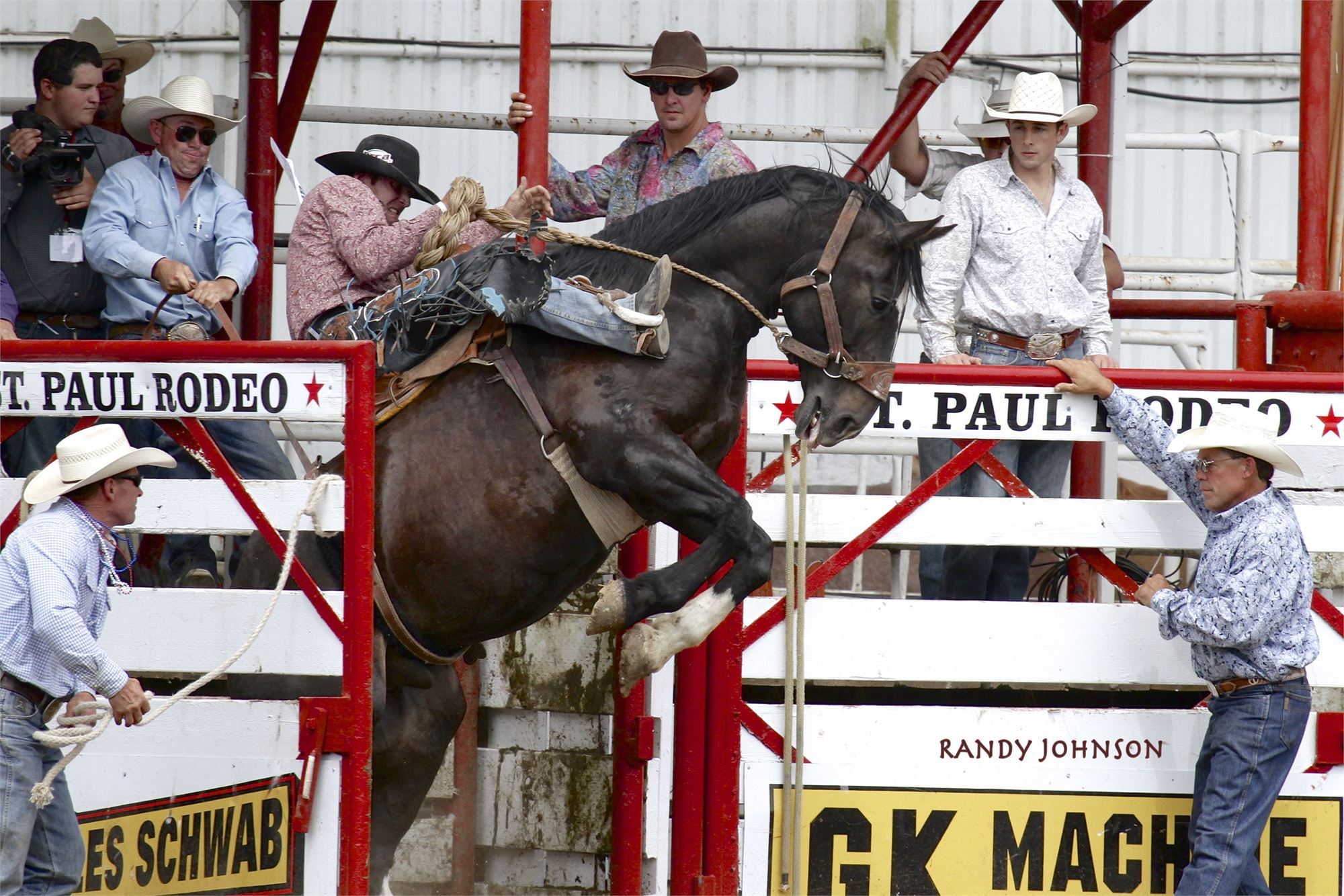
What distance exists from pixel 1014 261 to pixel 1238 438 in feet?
4.27

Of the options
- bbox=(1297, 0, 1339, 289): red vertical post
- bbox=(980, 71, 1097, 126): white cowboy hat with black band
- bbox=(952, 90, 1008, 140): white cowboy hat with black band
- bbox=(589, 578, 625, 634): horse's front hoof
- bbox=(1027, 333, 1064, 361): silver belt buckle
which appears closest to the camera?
bbox=(589, 578, 625, 634): horse's front hoof

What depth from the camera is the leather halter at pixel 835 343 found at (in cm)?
433

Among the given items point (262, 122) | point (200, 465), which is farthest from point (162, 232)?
point (262, 122)

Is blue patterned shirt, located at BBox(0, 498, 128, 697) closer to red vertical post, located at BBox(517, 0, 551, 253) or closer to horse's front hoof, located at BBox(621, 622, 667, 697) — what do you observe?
horse's front hoof, located at BBox(621, 622, 667, 697)

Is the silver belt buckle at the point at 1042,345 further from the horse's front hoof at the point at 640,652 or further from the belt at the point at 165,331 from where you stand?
the belt at the point at 165,331

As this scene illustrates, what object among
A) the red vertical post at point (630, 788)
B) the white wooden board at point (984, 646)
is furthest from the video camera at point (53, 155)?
the white wooden board at point (984, 646)

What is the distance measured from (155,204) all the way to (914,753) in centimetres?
333

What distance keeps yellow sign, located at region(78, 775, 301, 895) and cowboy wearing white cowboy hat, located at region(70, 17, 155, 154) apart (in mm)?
3143

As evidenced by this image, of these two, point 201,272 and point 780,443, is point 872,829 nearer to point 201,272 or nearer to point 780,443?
point 780,443

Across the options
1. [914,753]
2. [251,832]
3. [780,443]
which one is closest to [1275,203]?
[780,443]

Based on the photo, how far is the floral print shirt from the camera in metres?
5.31

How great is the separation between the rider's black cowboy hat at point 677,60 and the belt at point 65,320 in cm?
224

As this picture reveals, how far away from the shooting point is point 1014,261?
17.3 ft

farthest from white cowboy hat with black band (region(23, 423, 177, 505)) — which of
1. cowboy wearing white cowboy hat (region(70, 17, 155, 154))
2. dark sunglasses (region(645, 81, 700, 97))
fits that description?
cowboy wearing white cowboy hat (region(70, 17, 155, 154))
